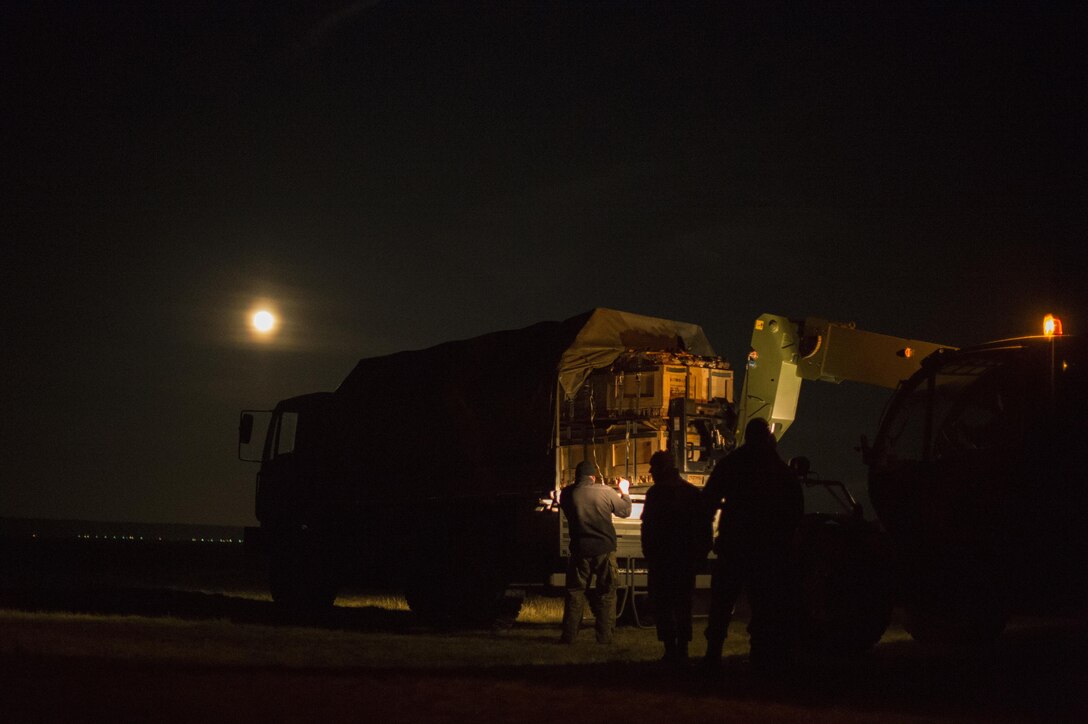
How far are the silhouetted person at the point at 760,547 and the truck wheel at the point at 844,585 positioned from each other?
1.34m

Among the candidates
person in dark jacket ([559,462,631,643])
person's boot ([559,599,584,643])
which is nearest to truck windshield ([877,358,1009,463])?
person in dark jacket ([559,462,631,643])

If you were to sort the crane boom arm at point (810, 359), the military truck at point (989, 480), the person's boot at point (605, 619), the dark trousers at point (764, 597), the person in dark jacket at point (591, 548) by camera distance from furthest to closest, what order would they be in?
the crane boom arm at point (810, 359)
the person's boot at point (605, 619)
the person in dark jacket at point (591, 548)
the dark trousers at point (764, 597)
the military truck at point (989, 480)

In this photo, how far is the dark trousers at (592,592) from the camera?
12.6 m

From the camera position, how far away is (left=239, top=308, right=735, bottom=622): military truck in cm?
1443

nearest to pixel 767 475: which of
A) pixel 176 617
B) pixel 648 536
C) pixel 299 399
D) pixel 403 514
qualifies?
pixel 648 536

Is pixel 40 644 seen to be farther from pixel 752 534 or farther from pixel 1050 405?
pixel 1050 405

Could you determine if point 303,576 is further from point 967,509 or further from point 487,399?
point 967,509

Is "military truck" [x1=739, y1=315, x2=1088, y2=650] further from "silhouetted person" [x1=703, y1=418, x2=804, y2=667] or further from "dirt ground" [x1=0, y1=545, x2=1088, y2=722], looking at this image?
"silhouetted person" [x1=703, y1=418, x2=804, y2=667]

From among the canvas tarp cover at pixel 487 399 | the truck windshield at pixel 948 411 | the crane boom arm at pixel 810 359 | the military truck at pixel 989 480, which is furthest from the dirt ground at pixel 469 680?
the crane boom arm at pixel 810 359

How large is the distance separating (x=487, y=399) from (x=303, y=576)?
14.3 ft

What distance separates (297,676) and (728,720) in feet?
10.9

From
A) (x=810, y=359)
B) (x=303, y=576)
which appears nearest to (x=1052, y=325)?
(x=810, y=359)

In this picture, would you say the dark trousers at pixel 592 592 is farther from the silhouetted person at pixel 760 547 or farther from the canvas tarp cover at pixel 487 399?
the silhouetted person at pixel 760 547

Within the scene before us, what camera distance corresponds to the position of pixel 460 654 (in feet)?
37.3
